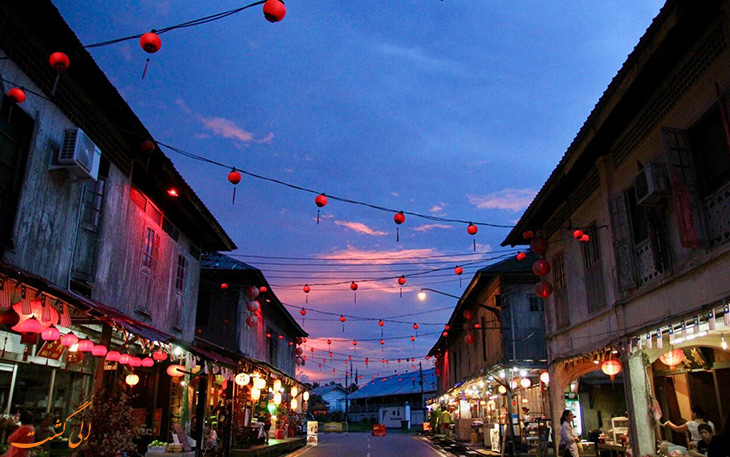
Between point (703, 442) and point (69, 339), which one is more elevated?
point (69, 339)

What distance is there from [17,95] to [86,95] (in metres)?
2.98

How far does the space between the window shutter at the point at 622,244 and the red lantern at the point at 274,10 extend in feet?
25.9

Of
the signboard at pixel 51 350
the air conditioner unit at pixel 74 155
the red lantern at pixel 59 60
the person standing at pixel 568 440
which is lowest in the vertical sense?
the person standing at pixel 568 440

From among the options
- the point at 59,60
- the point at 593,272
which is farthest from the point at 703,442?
the point at 59,60

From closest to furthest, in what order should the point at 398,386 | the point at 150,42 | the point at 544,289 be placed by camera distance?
1. the point at 150,42
2. the point at 544,289
3. the point at 398,386

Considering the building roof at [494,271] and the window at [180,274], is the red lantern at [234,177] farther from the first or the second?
the building roof at [494,271]

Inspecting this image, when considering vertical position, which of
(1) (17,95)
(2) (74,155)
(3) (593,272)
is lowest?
(3) (593,272)

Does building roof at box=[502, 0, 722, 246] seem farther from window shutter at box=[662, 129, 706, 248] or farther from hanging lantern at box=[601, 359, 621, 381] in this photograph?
hanging lantern at box=[601, 359, 621, 381]

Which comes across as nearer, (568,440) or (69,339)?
(69,339)

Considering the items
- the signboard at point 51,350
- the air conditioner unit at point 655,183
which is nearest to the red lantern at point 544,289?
the air conditioner unit at point 655,183

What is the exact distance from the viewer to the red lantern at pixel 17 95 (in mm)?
8492

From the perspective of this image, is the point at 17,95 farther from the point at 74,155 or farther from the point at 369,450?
the point at 369,450

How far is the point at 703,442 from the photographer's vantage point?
9.71m

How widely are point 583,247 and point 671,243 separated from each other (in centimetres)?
417
